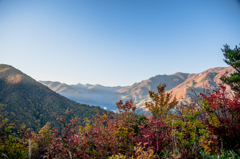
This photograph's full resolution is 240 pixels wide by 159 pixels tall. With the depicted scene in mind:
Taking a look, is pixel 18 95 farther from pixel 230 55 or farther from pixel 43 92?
pixel 230 55

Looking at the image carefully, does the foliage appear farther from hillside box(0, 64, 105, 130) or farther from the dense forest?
hillside box(0, 64, 105, 130)

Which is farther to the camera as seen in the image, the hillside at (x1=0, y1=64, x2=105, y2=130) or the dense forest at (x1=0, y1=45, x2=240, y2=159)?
the hillside at (x1=0, y1=64, x2=105, y2=130)

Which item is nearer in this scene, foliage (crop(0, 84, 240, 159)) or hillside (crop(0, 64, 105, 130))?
foliage (crop(0, 84, 240, 159))

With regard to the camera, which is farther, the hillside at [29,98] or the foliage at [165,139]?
the hillside at [29,98]

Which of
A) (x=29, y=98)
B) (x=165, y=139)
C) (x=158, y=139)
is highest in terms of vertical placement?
(x=165, y=139)

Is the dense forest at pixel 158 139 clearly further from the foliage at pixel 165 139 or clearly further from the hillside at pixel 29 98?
the hillside at pixel 29 98

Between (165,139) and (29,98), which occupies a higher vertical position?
(165,139)

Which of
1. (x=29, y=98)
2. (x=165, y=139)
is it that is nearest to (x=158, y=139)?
(x=165, y=139)

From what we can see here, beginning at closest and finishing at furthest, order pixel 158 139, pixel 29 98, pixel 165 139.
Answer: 1. pixel 165 139
2. pixel 158 139
3. pixel 29 98

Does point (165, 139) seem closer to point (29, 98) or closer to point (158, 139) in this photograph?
point (158, 139)

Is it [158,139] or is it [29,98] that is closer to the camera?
[158,139]

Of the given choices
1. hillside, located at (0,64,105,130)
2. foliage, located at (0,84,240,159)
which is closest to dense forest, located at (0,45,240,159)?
foliage, located at (0,84,240,159)

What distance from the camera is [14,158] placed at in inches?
142

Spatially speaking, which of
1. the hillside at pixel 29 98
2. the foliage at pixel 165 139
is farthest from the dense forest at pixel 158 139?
the hillside at pixel 29 98
